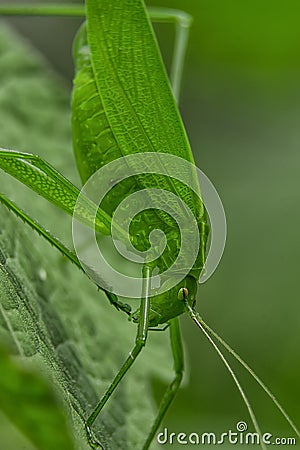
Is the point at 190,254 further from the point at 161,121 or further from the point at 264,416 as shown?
the point at 264,416

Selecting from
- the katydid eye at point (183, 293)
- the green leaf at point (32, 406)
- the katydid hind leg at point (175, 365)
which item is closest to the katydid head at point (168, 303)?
the katydid eye at point (183, 293)

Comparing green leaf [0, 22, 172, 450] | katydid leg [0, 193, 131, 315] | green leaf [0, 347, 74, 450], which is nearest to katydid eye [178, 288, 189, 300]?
katydid leg [0, 193, 131, 315]

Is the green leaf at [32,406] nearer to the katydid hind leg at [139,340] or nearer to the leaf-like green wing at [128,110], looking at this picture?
the katydid hind leg at [139,340]

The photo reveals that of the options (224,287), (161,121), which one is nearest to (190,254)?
(161,121)

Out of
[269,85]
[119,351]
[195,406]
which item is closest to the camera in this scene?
[119,351]

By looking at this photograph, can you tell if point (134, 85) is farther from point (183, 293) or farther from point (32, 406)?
point (32, 406)

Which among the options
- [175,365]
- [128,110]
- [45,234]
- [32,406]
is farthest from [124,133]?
[32,406]
